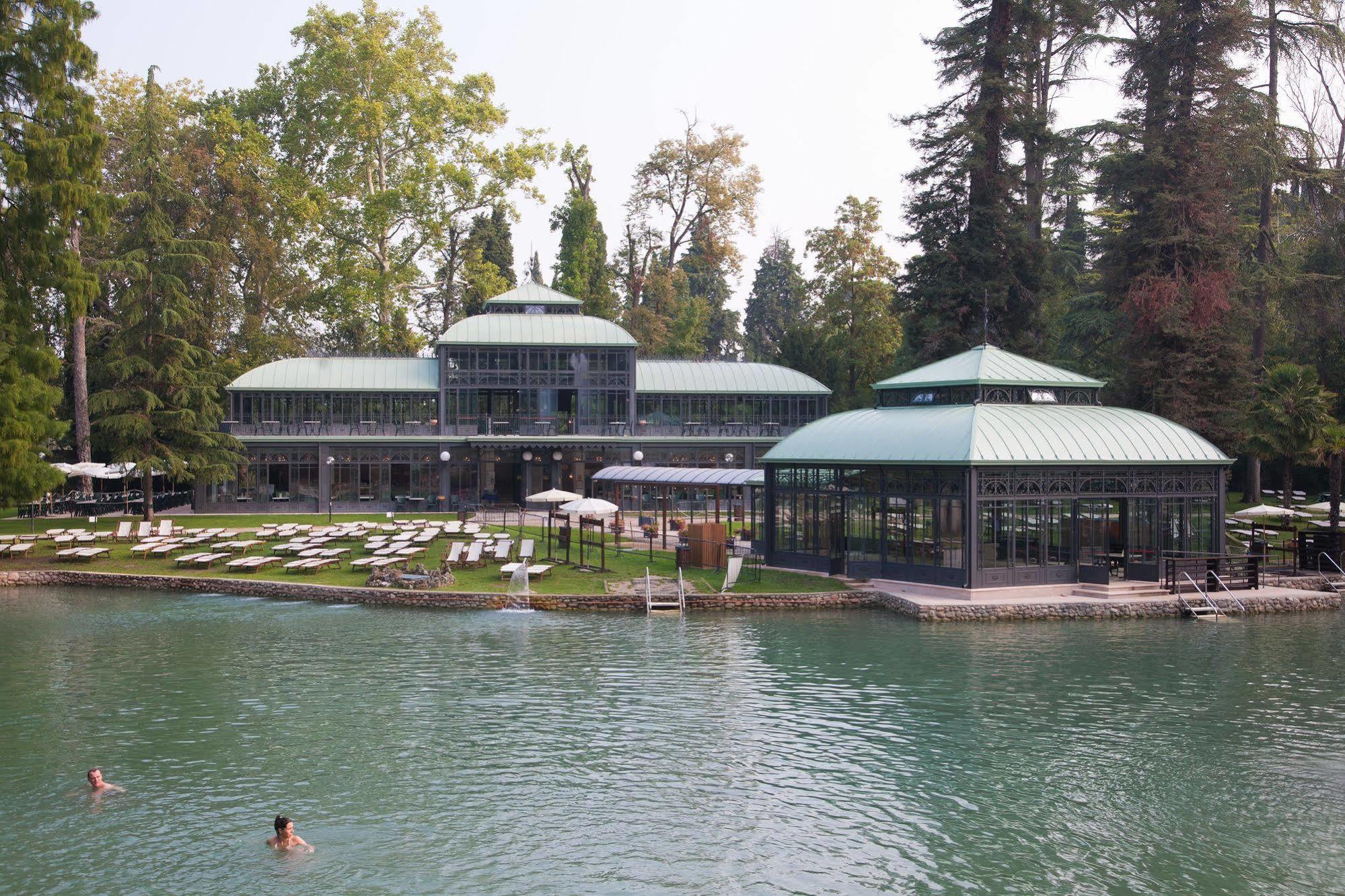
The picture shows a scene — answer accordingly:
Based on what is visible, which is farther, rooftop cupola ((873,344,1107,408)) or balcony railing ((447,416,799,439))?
balcony railing ((447,416,799,439))

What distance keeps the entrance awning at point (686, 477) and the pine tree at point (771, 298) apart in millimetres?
53376

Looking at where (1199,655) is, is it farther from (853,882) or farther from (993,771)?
(853,882)

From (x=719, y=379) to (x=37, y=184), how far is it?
3176cm

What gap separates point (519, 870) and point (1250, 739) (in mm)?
11445

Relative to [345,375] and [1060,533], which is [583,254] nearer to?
[345,375]

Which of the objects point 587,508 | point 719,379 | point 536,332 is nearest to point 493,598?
point 587,508

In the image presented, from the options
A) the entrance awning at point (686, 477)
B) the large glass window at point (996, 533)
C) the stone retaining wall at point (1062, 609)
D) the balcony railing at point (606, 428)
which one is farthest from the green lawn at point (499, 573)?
the balcony railing at point (606, 428)

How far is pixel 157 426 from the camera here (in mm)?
42469

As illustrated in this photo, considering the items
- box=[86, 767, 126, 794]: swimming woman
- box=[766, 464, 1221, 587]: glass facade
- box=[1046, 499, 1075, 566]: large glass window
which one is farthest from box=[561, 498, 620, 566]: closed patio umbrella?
box=[86, 767, 126, 794]: swimming woman

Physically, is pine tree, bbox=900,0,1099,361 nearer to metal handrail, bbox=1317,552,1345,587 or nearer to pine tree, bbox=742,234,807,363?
metal handrail, bbox=1317,552,1345,587

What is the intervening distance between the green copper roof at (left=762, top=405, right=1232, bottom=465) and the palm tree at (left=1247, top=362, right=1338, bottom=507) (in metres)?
5.47

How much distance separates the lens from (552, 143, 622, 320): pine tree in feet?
215

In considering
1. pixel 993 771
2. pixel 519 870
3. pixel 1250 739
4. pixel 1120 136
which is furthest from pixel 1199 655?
pixel 1120 136

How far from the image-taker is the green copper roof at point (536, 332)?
51.5m
